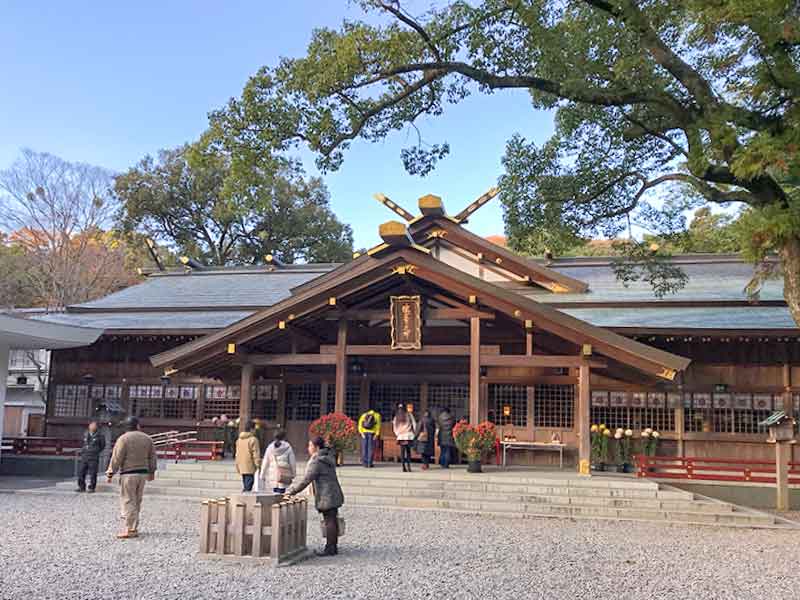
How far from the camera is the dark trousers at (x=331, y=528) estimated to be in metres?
7.97

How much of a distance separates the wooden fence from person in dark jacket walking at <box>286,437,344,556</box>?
27 cm

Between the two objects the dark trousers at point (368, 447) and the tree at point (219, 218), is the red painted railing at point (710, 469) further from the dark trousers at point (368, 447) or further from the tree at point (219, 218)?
the tree at point (219, 218)

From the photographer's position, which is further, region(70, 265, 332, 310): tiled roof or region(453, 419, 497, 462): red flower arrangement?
region(70, 265, 332, 310): tiled roof

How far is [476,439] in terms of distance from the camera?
13039 millimetres

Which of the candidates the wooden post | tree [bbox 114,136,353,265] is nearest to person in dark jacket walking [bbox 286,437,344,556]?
the wooden post

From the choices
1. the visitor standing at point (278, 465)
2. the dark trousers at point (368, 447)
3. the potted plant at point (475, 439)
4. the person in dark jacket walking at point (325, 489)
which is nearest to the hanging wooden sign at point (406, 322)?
the dark trousers at point (368, 447)

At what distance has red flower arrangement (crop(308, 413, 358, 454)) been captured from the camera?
13.5 metres

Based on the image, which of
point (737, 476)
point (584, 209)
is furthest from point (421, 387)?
point (737, 476)

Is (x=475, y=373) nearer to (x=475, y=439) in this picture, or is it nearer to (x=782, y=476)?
(x=475, y=439)

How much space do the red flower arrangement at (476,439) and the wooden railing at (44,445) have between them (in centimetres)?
985

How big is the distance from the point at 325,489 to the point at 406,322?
21.6 ft

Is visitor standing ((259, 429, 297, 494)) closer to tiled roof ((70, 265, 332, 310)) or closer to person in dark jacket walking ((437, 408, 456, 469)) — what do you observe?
person in dark jacket walking ((437, 408, 456, 469))

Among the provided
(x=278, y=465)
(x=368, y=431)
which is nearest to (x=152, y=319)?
(x=368, y=431)

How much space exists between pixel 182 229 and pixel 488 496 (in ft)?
98.2
